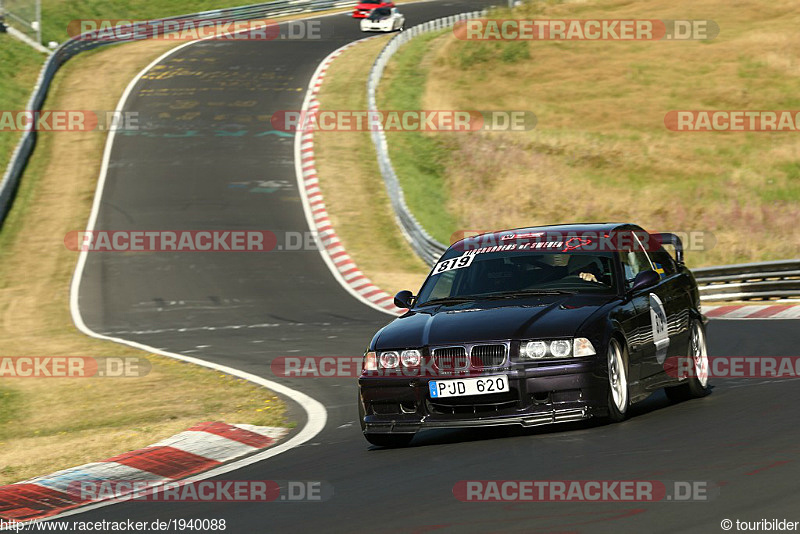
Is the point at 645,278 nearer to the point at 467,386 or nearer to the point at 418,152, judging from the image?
the point at 467,386

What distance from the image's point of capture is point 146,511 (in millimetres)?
7395

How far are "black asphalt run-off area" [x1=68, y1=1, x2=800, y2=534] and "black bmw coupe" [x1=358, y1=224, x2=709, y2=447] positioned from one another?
0.25m

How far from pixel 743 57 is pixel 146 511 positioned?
40745 millimetres

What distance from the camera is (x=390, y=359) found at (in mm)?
8992

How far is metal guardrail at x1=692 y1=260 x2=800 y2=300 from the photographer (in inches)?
834

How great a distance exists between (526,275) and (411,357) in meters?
1.41

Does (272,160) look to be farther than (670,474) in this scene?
Yes

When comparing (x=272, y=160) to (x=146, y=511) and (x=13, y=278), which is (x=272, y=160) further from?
(x=146, y=511)

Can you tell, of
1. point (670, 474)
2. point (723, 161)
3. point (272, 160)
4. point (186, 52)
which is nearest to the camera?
point (670, 474)

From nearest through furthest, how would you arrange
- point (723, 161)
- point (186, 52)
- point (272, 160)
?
point (272, 160) < point (723, 161) < point (186, 52)

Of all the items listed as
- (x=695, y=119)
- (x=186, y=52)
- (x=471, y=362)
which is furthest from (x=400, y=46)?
(x=471, y=362)

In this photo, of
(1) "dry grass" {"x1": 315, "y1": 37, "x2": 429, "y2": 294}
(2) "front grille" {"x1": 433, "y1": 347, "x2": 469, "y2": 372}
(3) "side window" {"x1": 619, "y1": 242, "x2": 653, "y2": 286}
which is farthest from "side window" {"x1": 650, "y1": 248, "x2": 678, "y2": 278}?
(1) "dry grass" {"x1": 315, "y1": 37, "x2": 429, "y2": 294}

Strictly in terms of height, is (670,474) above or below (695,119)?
above

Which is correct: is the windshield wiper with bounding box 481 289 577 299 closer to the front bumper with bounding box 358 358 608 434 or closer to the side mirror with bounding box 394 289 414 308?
the side mirror with bounding box 394 289 414 308
